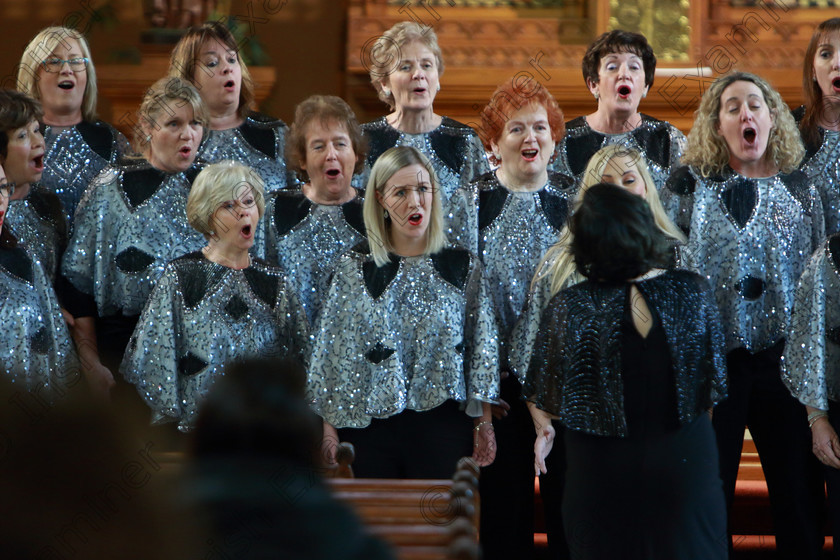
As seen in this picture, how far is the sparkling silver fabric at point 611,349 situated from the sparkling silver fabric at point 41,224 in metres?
1.55

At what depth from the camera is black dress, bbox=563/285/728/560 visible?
245 cm

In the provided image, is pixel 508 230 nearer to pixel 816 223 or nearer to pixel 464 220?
pixel 464 220

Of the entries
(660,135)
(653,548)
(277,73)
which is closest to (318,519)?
(653,548)

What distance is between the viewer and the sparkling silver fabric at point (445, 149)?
369 cm

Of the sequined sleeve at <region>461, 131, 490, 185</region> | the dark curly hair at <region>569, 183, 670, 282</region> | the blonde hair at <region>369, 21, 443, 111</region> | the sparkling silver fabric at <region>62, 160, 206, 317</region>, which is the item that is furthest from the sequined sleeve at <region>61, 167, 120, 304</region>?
the dark curly hair at <region>569, 183, 670, 282</region>

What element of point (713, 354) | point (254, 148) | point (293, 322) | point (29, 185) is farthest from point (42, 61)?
point (713, 354)

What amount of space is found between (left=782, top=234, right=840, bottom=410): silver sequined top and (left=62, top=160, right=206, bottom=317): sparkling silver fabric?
1.65 meters

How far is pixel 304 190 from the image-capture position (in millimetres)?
3562

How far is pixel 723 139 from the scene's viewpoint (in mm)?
3416

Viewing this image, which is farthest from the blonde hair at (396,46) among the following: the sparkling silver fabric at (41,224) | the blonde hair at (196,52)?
the sparkling silver fabric at (41,224)

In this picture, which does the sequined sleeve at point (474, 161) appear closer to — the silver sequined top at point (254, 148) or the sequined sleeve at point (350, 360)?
the silver sequined top at point (254, 148)

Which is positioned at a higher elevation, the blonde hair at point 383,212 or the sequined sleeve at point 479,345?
the blonde hair at point 383,212

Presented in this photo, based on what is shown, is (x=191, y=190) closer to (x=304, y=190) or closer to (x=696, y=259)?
(x=304, y=190)

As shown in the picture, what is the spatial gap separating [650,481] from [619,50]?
1760 millimetres
